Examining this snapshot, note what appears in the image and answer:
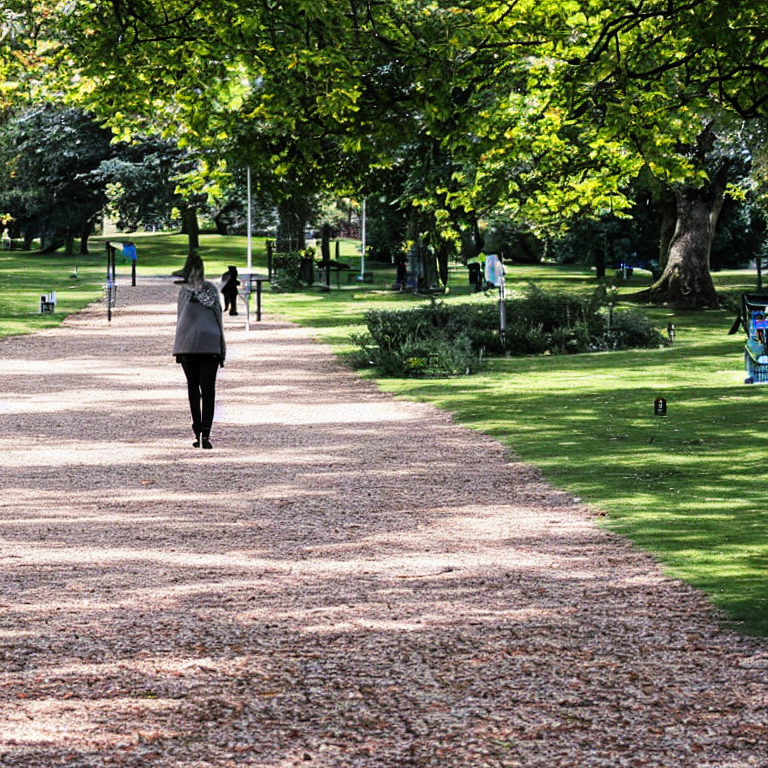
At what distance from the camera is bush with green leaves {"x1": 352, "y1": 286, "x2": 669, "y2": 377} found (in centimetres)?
2241

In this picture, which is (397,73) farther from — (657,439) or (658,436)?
(657,439)

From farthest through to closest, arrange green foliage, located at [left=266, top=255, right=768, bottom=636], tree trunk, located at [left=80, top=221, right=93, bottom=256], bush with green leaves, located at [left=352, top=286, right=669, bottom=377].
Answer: tree trunk, located at [left=80, top=221, right=93, bottom=256] → bush with green leaves, located at [left=352, top=286, right=669, bottom=377] → green foliage, located at [left=266, top=255, right=768, bottom=636]

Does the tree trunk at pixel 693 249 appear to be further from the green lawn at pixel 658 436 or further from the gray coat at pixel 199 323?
the gray coat at pixel 199 323

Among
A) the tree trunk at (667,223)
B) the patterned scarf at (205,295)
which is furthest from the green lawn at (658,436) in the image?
the tree trunk at (667,223)

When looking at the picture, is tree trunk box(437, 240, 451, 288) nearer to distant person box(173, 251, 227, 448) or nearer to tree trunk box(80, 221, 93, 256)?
tree trunk box(80, 221, 93, 256)

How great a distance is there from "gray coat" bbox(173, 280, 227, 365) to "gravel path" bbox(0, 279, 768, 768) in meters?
1.12

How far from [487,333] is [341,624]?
60.9 feet

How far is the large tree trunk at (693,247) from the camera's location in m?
37.9

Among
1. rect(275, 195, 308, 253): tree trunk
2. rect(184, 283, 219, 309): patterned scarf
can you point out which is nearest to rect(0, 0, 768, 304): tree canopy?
rect(184, 283, 219, 309): patterned scarf

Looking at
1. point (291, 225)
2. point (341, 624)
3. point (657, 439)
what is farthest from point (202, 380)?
point (291, 225)

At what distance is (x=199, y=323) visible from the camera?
43.1 feet

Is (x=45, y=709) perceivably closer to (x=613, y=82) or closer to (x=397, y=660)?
(x=397, y=660)

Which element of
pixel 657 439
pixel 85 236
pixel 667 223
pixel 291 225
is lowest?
pixel 657 439

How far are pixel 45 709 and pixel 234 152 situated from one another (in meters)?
16.9
